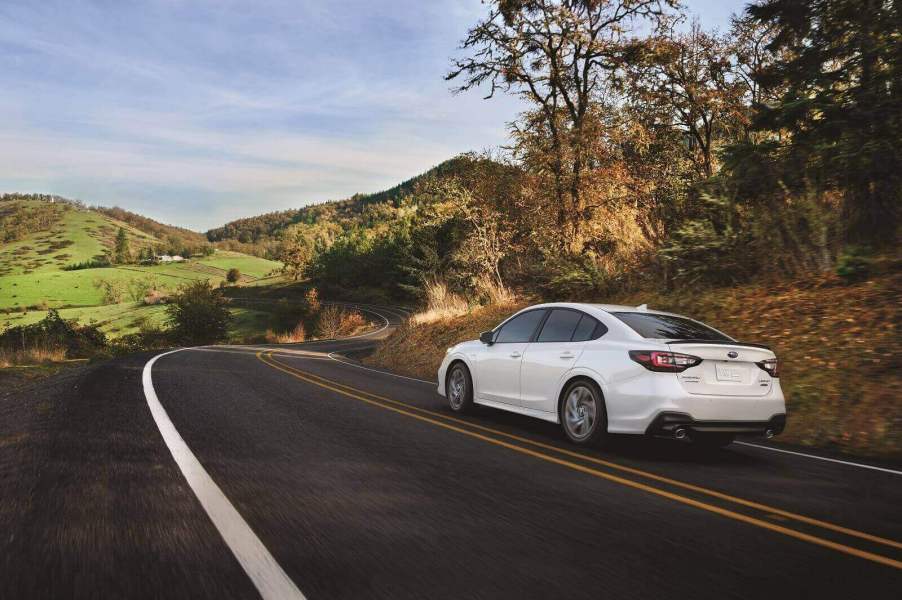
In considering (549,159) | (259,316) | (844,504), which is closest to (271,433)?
(844,504)

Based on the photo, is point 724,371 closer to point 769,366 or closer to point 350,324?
point 769,366

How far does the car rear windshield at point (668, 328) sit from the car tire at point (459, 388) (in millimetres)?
2728

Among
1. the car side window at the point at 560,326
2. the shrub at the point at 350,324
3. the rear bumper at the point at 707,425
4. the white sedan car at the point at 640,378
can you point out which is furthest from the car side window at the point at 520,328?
the shrub at the point at 350,324

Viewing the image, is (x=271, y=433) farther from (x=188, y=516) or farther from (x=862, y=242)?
(x=862, y=242)

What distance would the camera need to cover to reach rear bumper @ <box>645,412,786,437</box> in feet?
19.6

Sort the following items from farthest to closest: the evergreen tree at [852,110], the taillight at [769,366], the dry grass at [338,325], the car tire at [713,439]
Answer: the dry grass at [338,325] < the evergreen tree at [852,110] < the taillight at [769,366] < the car tire at [713,439]

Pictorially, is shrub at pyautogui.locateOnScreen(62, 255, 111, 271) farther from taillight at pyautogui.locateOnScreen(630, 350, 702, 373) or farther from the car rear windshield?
taillight at pyautogui.locateOnScreen(630, 350, 702, 373)

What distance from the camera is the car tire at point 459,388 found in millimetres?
8914

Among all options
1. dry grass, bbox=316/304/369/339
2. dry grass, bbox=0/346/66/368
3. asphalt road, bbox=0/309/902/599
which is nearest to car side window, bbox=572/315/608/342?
asphalt road, bbox=0/309/902/599

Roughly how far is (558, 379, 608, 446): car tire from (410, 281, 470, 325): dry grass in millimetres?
13948

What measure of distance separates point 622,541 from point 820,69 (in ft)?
Answer: 42.7

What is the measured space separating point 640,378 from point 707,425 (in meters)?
0.79

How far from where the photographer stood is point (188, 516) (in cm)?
366

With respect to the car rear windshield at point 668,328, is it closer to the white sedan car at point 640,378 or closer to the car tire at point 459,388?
the white sedan car at point 640,378
